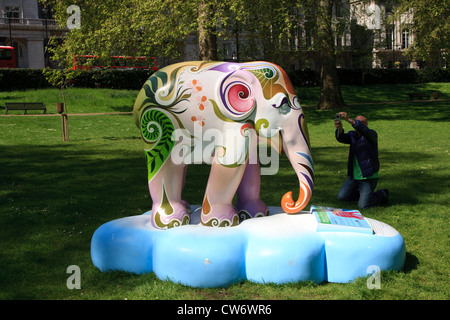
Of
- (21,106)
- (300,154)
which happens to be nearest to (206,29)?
→ (21,106)

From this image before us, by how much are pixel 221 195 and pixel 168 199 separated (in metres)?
0.65

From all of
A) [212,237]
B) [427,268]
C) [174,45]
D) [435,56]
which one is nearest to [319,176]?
[427,268]

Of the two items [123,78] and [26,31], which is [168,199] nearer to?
[123,78]

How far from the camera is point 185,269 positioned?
4.82 meters

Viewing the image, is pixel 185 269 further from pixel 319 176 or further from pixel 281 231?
pixel 319 176

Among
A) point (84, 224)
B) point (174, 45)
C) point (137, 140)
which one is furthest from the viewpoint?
point (174, 45)

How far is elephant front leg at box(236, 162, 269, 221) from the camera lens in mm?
5801

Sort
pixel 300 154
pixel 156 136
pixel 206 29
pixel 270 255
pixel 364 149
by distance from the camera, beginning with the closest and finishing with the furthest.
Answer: pixel 270 255 < pixel 300 154 < pixel 156 136 < pixel 364 149 < pixel 206 29

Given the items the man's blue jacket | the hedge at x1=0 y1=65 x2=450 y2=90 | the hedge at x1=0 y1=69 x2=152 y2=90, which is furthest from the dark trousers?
the hedge at x1=0 y1=69 x2=152 y2=90

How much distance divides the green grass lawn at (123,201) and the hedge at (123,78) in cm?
1093

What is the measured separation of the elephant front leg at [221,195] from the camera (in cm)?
525

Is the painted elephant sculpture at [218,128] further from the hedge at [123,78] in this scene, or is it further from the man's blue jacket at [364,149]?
the hedge at [123,78]

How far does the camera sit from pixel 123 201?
328 inches
